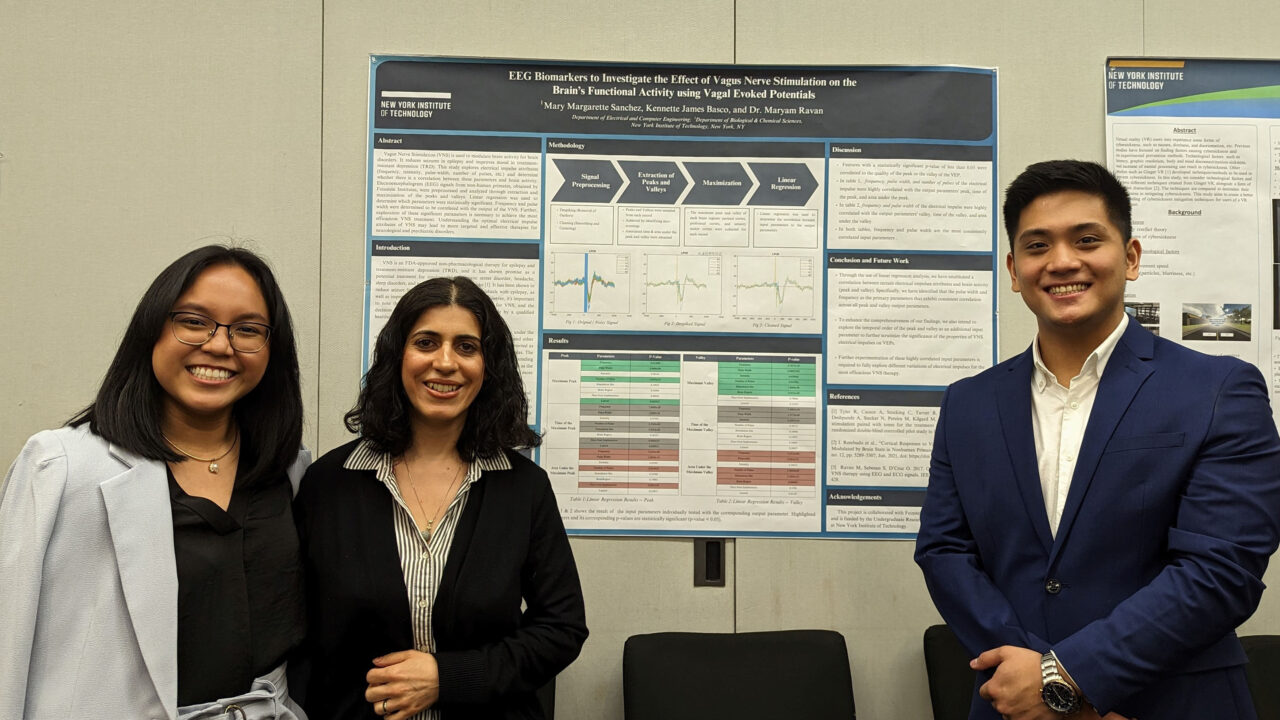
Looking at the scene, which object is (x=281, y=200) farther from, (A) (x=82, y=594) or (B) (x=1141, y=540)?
(B) (x=1141, y=540)

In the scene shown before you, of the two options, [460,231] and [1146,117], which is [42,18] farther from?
[1146,117]

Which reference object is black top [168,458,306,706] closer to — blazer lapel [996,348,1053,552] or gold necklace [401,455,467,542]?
gold necklace [401,455,467,542]

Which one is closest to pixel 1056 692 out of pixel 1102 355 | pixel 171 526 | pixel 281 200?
pixel 1102 355

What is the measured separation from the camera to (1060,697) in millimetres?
1465

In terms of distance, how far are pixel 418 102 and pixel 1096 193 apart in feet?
6.34

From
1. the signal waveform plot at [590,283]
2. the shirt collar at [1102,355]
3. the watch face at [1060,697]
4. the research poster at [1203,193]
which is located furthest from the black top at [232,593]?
the research poster at [1203,193]

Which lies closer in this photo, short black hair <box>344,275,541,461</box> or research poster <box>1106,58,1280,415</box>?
short black hair <box>344,275,541,461</box>

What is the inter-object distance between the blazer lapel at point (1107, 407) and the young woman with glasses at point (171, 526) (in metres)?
1.53

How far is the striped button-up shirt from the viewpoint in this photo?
1.63 metres

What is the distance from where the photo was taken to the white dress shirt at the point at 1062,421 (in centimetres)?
163

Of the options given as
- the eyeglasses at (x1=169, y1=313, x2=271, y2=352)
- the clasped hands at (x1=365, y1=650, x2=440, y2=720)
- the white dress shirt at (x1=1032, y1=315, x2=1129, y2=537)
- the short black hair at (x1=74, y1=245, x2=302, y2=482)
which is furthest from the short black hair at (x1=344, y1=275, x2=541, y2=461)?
the white dress shirt at (x1=1032, y1=315, x2=1129, y2=537)

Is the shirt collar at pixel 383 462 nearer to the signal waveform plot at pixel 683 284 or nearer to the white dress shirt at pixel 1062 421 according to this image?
the signal waveform plot at pixel 683 284

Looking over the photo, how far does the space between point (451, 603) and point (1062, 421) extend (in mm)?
1301

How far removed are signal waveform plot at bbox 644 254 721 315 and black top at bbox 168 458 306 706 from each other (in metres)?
1.33
